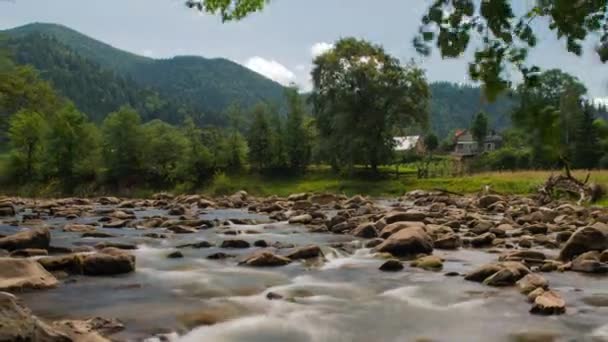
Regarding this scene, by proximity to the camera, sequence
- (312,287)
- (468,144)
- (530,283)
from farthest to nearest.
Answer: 1. (468,144)
2. (312,287)
3. (530,283)

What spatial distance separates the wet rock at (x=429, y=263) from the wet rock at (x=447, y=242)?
8.36 ft

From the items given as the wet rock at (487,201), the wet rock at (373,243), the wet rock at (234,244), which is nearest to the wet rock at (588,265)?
Answer: the wet rock at (373,243)

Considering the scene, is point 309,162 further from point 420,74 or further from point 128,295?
point 128,295

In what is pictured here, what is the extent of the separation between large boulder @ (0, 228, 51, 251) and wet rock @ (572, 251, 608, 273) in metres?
11.9

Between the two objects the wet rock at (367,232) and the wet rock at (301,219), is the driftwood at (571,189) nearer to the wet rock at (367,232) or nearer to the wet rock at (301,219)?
the wet rock at (301,219)

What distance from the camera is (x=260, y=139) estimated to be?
67.3m

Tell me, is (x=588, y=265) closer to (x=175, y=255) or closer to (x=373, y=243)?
(x=373, y=243)

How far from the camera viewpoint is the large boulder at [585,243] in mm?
12625

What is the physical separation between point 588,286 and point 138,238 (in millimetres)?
12310

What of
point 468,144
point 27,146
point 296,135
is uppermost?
point 468,144

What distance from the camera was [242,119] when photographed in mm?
73188

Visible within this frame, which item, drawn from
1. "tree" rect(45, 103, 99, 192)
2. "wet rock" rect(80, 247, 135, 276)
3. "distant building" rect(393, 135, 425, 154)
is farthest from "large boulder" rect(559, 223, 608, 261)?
"tree" rect(45, 103, 99, 192)

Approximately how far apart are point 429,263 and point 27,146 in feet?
229

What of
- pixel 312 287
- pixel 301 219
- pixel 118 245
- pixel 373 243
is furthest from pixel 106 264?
pixel 301 219
